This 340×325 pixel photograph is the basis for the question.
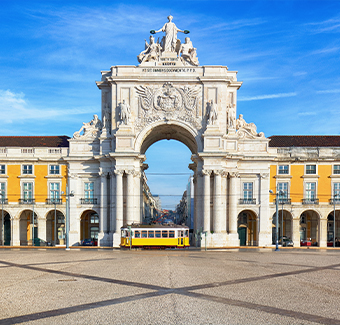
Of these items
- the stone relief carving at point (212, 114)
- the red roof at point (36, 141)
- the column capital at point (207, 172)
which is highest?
the stone relief carving at point (212, 114)

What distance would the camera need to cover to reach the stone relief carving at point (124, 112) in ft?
208

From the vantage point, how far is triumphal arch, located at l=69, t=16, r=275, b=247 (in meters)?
63.0

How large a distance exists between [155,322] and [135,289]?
6.74 meters

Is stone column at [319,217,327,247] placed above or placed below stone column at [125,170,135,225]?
below

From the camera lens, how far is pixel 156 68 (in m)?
65.1

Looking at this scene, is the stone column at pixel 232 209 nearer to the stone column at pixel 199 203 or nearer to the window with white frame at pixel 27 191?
the stone column at pixel 199 203

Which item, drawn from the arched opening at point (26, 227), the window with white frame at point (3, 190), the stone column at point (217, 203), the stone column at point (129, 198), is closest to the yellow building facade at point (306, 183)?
the stone column at point (217, 203)

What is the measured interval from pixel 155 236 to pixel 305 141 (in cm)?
3115

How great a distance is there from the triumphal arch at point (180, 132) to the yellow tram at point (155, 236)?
20.9 ft

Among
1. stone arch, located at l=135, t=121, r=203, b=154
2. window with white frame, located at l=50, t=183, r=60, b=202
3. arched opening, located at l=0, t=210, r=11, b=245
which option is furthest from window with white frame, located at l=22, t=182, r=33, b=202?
stone arch, located at l=135, t=121, r=203, b=154

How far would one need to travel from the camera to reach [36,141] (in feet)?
239

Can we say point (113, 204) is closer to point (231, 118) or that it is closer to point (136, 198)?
point (136, 198)

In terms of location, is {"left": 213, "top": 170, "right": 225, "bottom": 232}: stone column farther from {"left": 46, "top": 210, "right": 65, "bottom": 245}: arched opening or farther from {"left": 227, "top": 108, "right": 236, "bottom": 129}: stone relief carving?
{"left": 46, "top": 210, "right": 65, "bottom": 245}: arched opening

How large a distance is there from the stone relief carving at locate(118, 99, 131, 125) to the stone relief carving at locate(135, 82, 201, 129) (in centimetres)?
155
